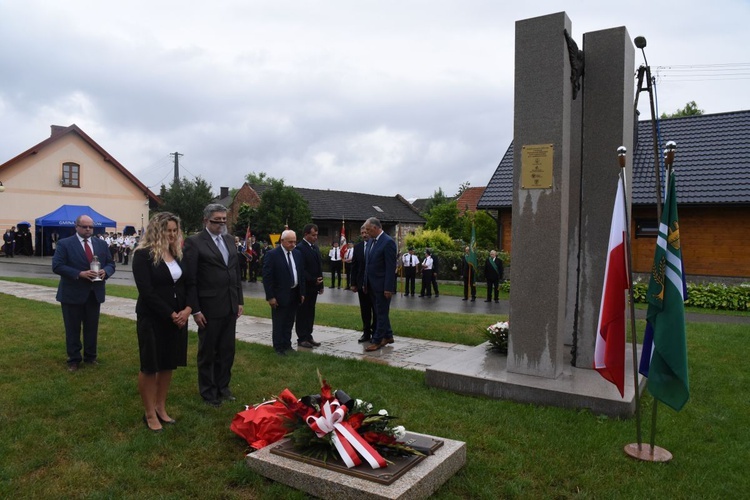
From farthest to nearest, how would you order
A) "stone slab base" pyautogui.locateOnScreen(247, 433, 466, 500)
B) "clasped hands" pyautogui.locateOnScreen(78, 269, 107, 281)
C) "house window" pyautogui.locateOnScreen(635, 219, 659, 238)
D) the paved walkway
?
1. "house window" pyautogui.locateOnScreen(635, 219, 659, 238)
2. the paved walkway
3. "clasped hands" pyautogui.locateOnScreen(78, 269, 107, 281)
4. "stone slab base" pyautogui.locateOnScreen(247, 433, 466, 500)

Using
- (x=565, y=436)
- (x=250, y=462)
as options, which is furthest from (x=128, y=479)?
(x=565, y=436)

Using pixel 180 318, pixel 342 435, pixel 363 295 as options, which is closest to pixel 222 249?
pixel 180 318

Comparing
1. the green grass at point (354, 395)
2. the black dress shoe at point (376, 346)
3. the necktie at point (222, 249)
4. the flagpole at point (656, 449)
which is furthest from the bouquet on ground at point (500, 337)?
the necktie at point (222, 249)

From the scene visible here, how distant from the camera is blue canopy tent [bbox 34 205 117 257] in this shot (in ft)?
123

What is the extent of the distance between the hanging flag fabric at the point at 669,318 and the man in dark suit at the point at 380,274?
4.60 m

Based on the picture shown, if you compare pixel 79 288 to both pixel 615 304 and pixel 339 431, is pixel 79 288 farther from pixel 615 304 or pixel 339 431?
pixel 615 304

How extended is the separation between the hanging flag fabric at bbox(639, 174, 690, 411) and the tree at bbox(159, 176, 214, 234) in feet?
141

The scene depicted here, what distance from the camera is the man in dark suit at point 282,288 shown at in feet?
27.6

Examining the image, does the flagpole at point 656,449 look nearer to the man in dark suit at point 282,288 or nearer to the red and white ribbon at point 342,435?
the red and white ribbon at point 342,435

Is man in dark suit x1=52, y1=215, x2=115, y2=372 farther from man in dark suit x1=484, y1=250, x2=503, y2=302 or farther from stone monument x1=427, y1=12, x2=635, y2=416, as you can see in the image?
man in dark suit x1=484, y1=250, x2=503, y2=302

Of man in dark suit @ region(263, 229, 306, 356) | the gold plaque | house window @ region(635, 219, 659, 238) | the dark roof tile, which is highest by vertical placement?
the dark roof tile

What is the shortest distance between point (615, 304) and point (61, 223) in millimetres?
39290

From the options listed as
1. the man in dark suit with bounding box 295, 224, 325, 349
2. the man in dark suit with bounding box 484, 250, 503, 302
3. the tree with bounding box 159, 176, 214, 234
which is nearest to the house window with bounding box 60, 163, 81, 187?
the tree with bounding box 159, 176, 214, 234

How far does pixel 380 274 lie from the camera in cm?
896
